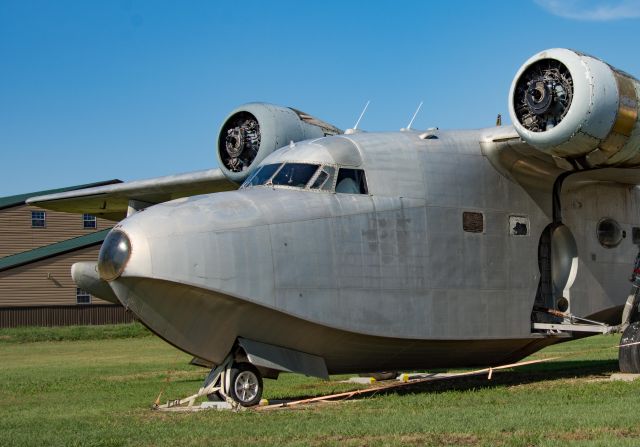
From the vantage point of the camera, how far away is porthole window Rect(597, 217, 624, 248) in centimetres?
1447

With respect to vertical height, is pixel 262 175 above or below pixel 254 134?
below

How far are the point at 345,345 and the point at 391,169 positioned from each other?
8.22 ft

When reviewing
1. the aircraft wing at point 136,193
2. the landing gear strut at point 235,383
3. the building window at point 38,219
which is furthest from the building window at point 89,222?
the landing gear strut at point 235,383

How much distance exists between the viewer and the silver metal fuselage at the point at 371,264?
10562 millimetres

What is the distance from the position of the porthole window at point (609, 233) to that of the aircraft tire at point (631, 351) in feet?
5.39

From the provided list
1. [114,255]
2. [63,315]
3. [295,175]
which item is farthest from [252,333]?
[63,315]

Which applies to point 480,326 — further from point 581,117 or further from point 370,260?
point 581,117

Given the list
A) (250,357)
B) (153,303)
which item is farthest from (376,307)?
(153,303)

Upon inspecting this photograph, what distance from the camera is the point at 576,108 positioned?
1151cm

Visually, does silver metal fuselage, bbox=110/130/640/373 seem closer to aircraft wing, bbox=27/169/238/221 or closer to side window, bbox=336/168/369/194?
side window, bbox=336/168/369/194

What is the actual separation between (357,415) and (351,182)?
11.4 feet

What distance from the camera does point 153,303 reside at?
10.5 m

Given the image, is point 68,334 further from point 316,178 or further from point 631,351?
point 631,351

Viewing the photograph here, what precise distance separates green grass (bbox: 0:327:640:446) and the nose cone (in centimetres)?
171
